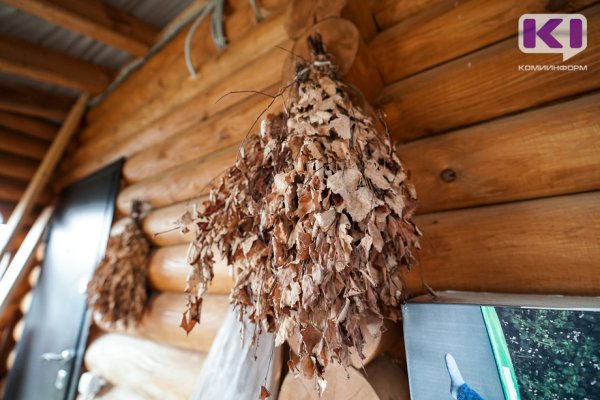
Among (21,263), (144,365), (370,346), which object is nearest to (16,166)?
(21,263)

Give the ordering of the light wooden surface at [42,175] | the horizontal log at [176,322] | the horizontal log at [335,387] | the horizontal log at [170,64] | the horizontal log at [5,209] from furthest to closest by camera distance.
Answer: the horizontal log at [5,209] < the light wooden surface at [42,175] < the horizontal log at [170,64] < the horizontal log at [176,322] < the horizontal log at [335,387]

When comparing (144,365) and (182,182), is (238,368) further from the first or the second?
(182,182)

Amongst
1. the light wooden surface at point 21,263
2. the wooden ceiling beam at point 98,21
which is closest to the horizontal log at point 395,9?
the wooden ceiling beam at point 98,21

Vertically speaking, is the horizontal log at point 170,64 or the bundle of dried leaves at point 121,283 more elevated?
the horizontal log at point 170,64

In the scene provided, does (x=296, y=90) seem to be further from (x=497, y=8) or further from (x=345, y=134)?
(x=497, y=8)

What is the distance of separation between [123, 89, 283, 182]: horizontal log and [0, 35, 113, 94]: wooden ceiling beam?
127 cm

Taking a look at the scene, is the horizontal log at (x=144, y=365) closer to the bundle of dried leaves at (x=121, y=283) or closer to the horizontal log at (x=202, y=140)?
the bundle of dried leaves at (x=121, y=283)

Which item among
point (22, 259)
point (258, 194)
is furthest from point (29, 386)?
point (258, 194)

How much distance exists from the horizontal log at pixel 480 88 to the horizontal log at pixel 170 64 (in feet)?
3.61

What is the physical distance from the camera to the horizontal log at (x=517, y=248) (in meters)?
0.69

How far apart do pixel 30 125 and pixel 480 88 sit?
4.69 metres

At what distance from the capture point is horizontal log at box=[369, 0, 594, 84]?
0.91m

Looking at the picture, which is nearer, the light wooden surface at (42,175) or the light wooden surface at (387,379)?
the light wooden surface at (387,379)

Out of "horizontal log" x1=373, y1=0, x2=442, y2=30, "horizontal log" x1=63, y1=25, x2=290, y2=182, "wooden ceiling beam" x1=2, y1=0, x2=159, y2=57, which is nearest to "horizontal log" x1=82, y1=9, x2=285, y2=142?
"horizontal log" x1=63, y1=25, x2=290, y2=182
